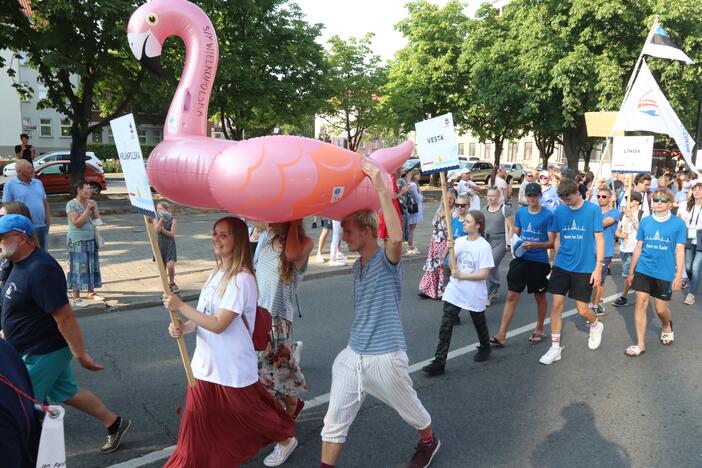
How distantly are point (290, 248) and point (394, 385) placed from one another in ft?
3.83

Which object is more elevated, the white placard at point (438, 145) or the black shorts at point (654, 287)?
the white placard at point (438, 145)

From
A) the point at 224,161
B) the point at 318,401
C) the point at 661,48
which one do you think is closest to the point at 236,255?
the point at 224,161

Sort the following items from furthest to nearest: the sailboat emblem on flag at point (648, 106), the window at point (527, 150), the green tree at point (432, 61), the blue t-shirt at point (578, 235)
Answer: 1. the window at point (527, 150)
2. the green tree at point (432, 61)
3. the sailboat emblem on flag at point (648, 106)
4. the blue t-shirt at point (578, 235)

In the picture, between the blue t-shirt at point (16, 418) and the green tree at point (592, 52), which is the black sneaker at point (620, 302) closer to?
the blue t-shirt at point (16, 418)

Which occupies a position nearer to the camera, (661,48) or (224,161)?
(224,161)

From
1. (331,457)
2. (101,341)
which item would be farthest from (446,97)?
(331,457)

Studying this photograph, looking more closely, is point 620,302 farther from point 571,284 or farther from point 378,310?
point 378,310

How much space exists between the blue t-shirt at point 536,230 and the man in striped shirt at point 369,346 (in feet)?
10.4

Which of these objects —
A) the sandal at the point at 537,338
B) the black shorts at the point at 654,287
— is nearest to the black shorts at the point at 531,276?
the sandal at the point at 537,338

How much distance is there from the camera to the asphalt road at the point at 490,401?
11.9ft

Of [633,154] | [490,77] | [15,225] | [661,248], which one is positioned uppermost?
[490,77]

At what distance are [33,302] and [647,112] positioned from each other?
9.35m

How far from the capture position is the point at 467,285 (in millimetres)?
5020

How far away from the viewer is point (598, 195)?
785 centimetres
